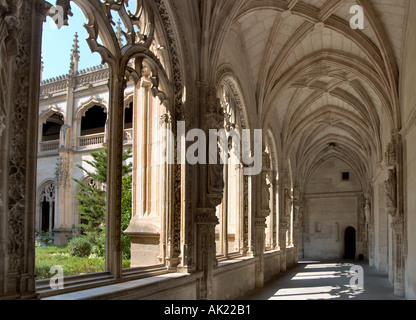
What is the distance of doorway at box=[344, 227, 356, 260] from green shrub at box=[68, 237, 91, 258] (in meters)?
20.9

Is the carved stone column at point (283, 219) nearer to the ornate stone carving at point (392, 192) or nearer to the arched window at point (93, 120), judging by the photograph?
the ornate stone carving at point (392, 192)

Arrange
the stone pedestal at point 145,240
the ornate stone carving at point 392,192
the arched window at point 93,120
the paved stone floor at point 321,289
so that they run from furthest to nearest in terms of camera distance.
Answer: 1. the arched window at point 93,120
2. the ornate stone carving at point 392,192
3. the paved stone floor at point 321,289
4. the stone pedestal at point 145,240

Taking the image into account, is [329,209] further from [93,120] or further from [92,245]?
[92,245]

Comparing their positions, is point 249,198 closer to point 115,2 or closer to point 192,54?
point 192,54

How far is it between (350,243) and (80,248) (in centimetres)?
2138

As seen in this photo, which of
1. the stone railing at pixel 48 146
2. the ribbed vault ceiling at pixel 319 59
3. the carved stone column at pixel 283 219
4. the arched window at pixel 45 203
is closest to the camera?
the ribbed vault ceiling at pixel 319 59

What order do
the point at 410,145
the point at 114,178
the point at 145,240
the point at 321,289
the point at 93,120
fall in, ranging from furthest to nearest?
the point at 93,120, the point at 321,289, the point at 410,145, the point at 145,240, the point at 114,178

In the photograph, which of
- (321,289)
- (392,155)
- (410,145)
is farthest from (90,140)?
(410,145)

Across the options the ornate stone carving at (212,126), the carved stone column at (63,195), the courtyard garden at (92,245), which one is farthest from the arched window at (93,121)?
the ornate stone carving at (212,126)

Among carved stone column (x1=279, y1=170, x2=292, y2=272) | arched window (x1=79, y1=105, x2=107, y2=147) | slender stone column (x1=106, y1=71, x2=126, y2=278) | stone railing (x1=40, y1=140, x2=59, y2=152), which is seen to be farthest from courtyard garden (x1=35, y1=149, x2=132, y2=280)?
arched window (x1=79, y1=105, x2=107, y2=147)

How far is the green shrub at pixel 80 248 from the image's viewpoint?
11.1 m

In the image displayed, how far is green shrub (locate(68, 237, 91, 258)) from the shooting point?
1109 centimetres

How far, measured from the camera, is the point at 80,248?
36.3ft

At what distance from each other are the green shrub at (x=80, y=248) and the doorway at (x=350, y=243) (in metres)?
20.9
